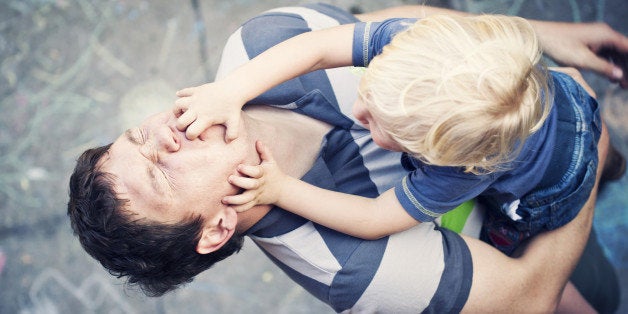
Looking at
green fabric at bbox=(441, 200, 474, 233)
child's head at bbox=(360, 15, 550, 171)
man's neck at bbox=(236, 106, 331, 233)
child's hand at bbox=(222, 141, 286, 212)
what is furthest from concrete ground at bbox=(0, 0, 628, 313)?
child's head at bbox=(360, 15, 550, 171)

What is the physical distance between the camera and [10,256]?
8.85ft

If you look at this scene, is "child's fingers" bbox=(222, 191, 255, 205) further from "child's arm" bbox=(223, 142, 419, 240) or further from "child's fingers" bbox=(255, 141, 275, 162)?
"child's fingers" bbox=(255, 141, 275, 162)

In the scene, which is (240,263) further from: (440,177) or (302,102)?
(440,177)

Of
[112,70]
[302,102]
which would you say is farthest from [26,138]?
[302,102]

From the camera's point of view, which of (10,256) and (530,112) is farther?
(10,256)

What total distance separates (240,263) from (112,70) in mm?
1178

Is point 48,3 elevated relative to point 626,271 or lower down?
elevated

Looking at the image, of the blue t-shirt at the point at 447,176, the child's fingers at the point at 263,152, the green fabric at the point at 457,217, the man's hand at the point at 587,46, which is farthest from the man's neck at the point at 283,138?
the man's hand at the point at 587,46

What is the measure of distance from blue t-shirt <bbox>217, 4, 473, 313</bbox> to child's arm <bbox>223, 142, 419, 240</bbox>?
0.06m

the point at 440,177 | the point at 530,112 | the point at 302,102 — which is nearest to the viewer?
the point at 530,112

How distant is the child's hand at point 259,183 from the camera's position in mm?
1422

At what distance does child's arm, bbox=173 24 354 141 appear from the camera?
1.45 m

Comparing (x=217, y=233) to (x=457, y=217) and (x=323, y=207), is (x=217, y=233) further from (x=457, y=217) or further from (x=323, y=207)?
(x=457, y=217)

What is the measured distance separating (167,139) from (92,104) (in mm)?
1568
